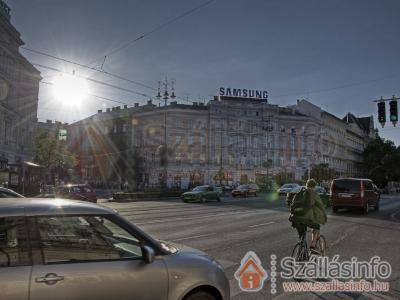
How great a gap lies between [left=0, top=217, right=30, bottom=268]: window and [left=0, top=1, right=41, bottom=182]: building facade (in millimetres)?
38719

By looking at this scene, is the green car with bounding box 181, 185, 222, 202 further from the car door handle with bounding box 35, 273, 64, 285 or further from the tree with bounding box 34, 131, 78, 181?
the car door handle with bounding box 35, 273, 64, 285

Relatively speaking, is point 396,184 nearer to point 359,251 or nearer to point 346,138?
point 346,138

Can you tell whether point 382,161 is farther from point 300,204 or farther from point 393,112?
point 300,204

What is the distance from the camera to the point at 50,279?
11.0ft

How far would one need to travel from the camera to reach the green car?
33125 mm

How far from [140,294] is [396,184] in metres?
124

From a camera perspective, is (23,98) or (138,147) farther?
(138,147)

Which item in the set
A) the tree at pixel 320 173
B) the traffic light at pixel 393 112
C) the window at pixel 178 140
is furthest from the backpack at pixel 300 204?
the tree at pixel 320 173

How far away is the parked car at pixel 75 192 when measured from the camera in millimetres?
26698

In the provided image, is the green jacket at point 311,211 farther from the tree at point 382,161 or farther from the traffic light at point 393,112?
the tree at point 382,161

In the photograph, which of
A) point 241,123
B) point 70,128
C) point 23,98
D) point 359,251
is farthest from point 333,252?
point 70,128

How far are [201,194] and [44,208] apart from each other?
29958mm

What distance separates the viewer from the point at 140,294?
3.69 m

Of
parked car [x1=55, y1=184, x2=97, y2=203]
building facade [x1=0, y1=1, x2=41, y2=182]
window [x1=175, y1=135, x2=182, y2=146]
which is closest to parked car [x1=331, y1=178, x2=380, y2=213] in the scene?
parked car [x1=55, y1=184, x2=97, y2=203]
